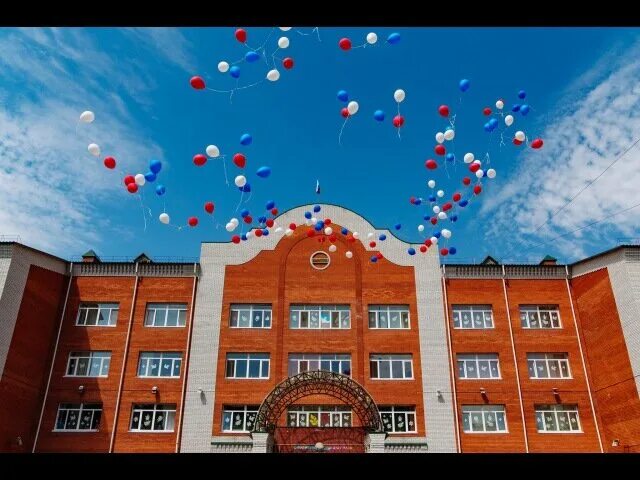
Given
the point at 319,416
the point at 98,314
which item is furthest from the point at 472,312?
the point at 98,314

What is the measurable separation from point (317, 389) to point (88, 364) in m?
9.82

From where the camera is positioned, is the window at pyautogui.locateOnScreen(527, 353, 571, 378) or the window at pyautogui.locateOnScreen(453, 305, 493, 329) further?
the window at pyautogui.locateOnScreen(453, 305, 493, 329)

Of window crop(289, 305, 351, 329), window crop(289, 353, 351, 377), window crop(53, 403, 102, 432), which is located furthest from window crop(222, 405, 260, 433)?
window crop(53, 403, 102, 432)

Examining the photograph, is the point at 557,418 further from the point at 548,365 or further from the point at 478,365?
the point at 478,365

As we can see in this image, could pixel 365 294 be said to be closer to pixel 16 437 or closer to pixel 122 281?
pixel 122 281

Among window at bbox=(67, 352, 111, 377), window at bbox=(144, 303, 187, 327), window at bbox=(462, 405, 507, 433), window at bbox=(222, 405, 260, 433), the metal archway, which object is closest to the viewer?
the metal archway

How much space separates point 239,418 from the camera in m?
22.0

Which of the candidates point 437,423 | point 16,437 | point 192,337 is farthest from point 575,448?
point 16,437

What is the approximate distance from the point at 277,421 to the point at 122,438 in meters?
6.20

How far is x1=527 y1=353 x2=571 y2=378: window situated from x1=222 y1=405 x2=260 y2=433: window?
38.5 feet

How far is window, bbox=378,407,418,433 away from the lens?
71.7 feet

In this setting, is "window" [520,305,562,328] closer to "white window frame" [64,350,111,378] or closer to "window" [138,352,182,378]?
"window" [138,352,182,378]
